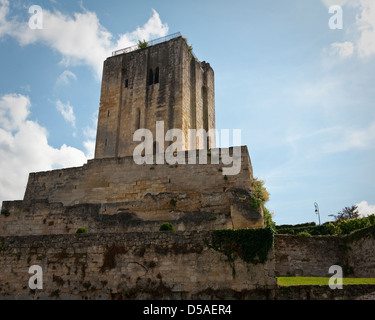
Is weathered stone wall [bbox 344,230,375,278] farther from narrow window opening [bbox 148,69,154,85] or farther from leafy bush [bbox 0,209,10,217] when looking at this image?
leafy bush [bbox 0,209,10,217]

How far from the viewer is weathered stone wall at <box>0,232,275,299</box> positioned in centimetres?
1050

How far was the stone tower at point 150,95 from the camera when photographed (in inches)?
959

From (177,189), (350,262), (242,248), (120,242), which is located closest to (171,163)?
(177,189)

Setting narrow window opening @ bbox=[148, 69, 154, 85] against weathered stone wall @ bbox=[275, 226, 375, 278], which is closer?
weathered stone wall @ bbox=[275, 226, 375, 278]

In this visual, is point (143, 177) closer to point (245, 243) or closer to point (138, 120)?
point (138, 120)

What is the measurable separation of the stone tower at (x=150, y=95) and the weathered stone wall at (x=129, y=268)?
1259 centimetres

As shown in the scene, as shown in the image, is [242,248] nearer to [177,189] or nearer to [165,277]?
[165,277]

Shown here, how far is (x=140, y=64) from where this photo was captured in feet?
86.3

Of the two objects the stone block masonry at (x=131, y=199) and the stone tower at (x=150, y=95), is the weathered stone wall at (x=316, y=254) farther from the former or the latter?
the stone tower at (x=150, y=95)

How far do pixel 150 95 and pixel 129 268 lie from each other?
1595 centimetres

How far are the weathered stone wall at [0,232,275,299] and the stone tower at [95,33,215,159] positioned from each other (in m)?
12.6

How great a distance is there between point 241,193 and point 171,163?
4514 millimetres

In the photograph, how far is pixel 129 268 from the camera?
37.4 ft

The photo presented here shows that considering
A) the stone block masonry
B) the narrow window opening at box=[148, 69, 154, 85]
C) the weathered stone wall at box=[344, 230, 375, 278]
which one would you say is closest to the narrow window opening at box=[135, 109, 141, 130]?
the narrow window opening at box=[148, 69, 154, 85]
